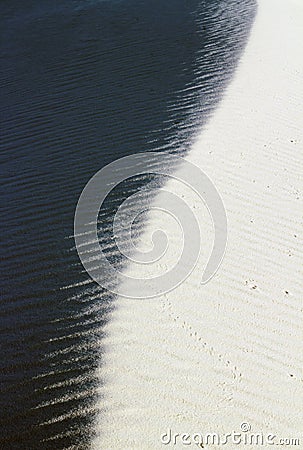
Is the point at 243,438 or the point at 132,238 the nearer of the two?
the point at 243,438

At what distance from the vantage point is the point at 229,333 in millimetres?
3926

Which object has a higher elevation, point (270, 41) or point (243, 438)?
point (270, 41)

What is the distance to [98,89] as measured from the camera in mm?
8281

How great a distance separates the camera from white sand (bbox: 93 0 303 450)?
11.0 feet

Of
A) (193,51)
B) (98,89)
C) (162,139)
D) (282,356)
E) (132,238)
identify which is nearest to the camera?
(282,356)

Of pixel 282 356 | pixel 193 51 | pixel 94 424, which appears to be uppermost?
pixel 193 51

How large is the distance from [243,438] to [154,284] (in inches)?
56.2

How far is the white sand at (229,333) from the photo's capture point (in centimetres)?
335

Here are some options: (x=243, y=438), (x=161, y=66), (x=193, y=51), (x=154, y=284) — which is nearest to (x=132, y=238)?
(x=154, y=284)

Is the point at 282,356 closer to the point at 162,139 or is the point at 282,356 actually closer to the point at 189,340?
the point at 189,340

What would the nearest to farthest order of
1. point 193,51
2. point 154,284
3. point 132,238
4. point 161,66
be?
point 154,284
point 132,238
point 161,66
point 193,51

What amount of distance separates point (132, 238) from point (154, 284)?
0.66 m

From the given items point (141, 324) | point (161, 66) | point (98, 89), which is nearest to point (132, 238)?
point (141, 324)

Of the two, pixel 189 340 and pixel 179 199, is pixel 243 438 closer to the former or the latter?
pixel 189 340
